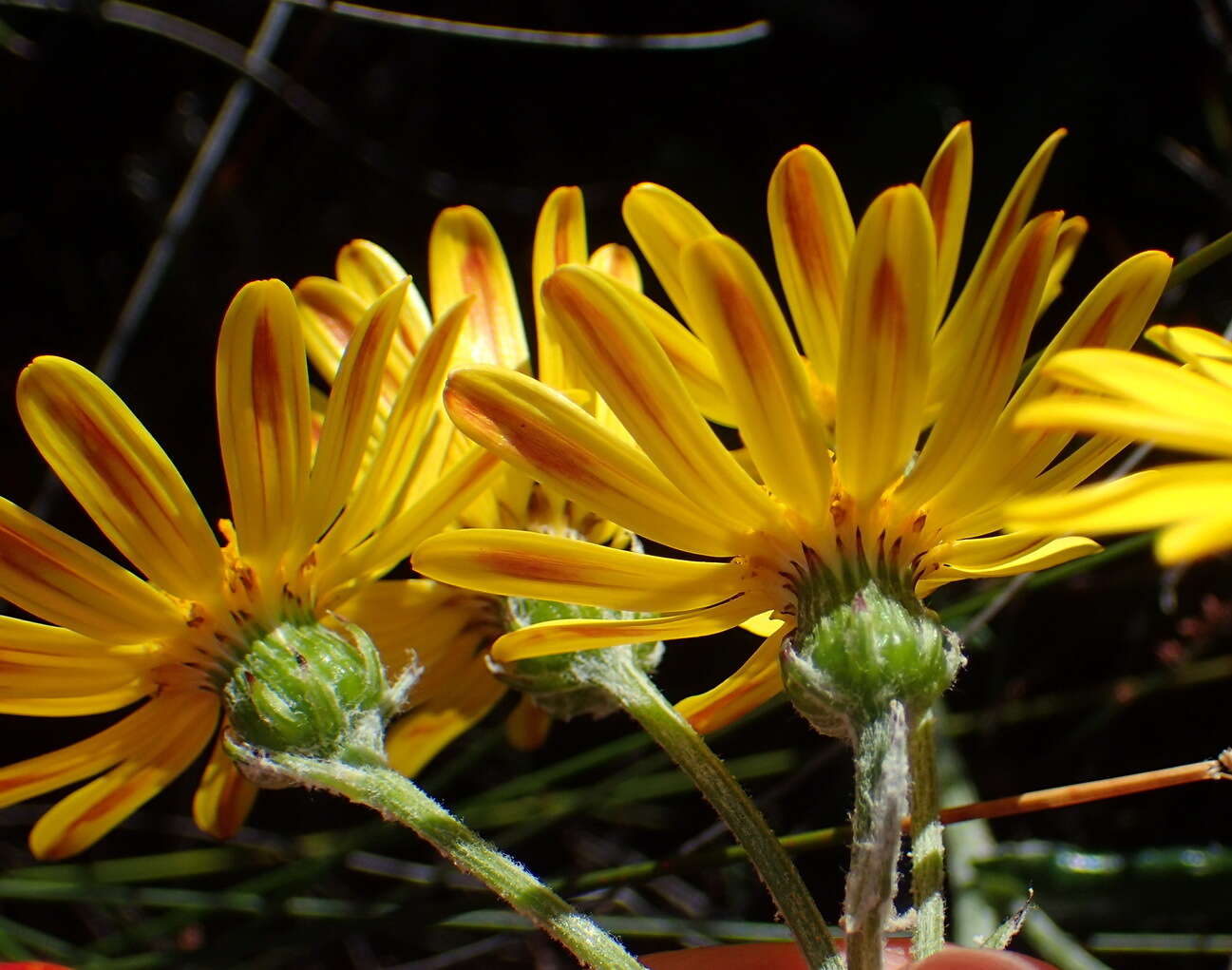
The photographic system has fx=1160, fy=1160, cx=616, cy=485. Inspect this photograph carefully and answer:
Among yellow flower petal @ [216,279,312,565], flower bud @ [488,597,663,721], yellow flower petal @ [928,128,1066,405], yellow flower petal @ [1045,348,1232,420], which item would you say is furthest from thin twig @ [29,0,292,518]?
yellow flower petal @ [1045,348,1232,420]

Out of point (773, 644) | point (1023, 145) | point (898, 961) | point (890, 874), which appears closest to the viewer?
point (890, 874)

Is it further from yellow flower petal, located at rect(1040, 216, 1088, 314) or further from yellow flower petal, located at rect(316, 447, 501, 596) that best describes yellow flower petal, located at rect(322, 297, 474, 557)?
yellow flower petal, located at rect(1040, 216, 1088, 314)

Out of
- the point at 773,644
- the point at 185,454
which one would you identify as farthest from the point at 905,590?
the point at 185,454

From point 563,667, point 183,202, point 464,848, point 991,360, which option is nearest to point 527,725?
point 563,667

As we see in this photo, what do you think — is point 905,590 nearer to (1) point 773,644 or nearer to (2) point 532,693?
(1) point 773,644

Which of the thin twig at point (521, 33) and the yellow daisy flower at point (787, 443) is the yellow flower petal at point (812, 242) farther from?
the thin twig at point (521, 33)

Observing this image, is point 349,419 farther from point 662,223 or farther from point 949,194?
point 949,194
